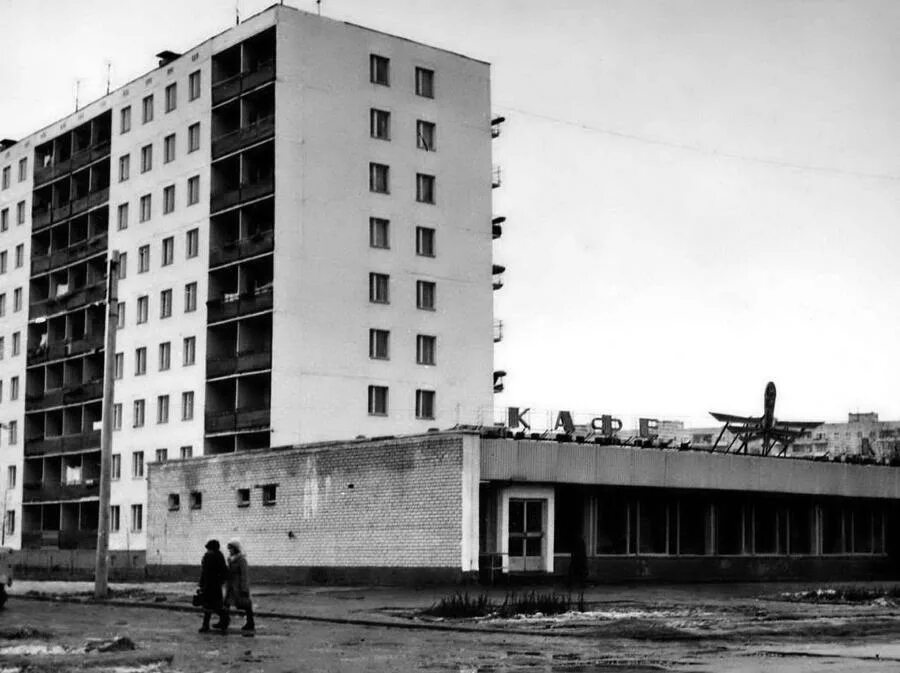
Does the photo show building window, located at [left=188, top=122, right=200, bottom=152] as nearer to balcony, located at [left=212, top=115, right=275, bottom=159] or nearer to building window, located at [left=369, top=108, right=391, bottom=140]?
balcony, located at [left=212, top=115, right=275, bottom=159]

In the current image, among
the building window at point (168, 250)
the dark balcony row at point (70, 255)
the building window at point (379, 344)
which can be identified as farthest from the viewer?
the dark balcony row at point (70, 255)

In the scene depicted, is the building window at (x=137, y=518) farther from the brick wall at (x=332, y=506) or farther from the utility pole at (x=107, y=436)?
the utility pole at (x=107, y=436)

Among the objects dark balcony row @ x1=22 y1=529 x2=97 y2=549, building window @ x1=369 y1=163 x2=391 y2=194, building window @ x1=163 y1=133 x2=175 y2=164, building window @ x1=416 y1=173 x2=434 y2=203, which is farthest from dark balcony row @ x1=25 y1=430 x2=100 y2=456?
building window @ x1=416 y1=173 x2=434 y2=203

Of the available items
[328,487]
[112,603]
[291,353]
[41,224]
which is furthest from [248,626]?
[41,224]

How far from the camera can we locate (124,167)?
272 feet

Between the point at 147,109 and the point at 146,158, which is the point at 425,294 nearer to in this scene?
the point at 146,158

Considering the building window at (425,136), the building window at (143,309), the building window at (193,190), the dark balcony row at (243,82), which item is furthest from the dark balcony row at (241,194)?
the building window at (425,136)

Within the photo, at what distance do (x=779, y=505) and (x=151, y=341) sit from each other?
37.3 meters

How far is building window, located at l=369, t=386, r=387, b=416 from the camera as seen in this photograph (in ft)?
Result: 232

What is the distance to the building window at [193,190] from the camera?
75.8 m

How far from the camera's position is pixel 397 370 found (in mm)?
71812

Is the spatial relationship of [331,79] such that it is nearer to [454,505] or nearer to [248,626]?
[454,505]

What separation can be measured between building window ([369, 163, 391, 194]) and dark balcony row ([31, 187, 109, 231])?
67.5ft

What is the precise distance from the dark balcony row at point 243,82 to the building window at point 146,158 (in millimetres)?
7281
